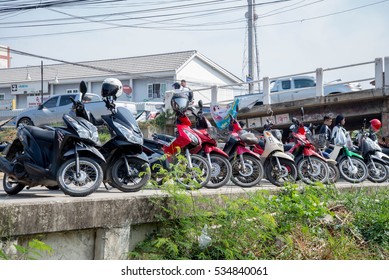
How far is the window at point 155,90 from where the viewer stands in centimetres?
3278

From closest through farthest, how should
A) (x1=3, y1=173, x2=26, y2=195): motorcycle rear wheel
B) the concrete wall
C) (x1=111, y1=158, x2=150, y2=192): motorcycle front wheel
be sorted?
the concrete wall, (x1=111, y1=158, x2=150, y2=192): motorcycle front wheel, (x1=3, y1=173, x2=26, y2=195): motorcycle rear wheel

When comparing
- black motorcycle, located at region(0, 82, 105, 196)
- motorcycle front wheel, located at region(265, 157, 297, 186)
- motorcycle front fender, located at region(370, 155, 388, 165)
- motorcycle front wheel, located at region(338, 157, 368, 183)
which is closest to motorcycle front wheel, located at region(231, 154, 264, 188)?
motorcycle front wheel, located at region(265, 157, 297, 186)

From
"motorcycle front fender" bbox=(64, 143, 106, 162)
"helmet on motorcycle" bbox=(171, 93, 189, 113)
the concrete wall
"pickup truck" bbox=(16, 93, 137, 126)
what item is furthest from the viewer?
"pickup truck" bbox=(16, 93, 137, 126)

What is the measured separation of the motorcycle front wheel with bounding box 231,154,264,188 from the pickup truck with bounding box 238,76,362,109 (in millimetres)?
8602

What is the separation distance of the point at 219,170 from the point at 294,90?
944 cm

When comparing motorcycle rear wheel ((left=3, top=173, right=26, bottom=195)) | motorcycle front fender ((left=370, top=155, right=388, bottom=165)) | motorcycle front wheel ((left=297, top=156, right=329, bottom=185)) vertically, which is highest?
motorcycle front fender ((left=370, top=155, right=388, bottom=165))

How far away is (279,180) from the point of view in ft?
28.8

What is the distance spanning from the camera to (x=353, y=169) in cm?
998

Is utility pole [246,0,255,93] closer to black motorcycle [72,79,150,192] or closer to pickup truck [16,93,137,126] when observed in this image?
pickup truck [16,93,137,126]

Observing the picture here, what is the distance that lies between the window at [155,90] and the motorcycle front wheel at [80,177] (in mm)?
26877

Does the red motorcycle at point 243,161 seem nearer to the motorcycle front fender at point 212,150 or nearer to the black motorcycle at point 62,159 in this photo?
the motorcycle front fender at point 212,150

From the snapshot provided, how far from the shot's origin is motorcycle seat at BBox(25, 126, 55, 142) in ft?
19.9

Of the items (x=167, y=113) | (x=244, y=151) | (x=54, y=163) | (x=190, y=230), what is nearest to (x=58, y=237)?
(x=190, y=230)
